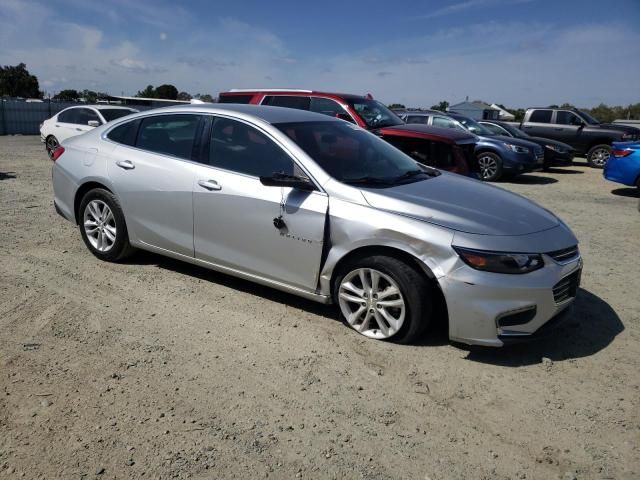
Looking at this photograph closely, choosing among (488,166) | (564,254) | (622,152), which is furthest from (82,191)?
(622,152)

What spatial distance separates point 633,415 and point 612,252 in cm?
400

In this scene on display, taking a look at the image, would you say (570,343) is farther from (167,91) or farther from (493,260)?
(167,91)

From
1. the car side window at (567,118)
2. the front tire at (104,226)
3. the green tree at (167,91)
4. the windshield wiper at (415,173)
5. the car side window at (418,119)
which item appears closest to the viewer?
the windshield wiper at (415,173)

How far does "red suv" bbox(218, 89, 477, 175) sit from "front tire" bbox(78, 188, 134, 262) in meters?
5.36

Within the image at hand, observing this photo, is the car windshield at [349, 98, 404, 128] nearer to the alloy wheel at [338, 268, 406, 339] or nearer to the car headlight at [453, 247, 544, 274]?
A: the alloy wheel at [338, 268, 406, 339]

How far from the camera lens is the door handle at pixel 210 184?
14.5 ft

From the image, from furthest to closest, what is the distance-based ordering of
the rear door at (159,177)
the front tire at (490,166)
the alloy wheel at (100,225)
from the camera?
the front tire at (490,166)
the alloy wheel at (100,225)
the rear door at (159,177)

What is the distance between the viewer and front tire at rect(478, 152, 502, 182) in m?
13.2

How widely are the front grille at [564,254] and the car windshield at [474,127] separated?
1128 cm

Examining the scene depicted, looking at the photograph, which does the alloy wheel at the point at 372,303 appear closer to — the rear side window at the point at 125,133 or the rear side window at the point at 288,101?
the rear side window at the point at 125,133

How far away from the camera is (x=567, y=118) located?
18.2 m

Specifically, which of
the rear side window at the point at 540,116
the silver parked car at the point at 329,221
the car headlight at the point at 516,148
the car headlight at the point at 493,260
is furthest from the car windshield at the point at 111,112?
the rear side window at the point at 540,116

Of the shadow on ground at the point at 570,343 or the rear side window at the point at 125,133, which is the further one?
the rear side window at the point at 125,133

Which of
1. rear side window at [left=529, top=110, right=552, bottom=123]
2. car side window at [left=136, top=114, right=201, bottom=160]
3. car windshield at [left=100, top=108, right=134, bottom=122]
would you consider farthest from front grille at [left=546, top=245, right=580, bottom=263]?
rear side window at [left=529, top=110, right=552, bottom=123]
